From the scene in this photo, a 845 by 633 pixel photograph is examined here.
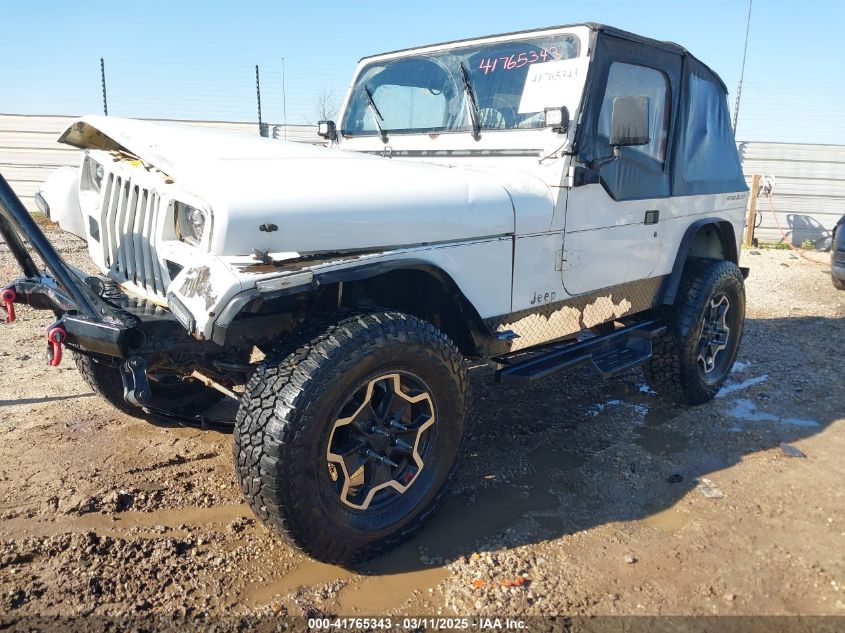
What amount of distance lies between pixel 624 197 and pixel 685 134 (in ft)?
3.07

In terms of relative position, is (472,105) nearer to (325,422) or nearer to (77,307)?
(325,422)

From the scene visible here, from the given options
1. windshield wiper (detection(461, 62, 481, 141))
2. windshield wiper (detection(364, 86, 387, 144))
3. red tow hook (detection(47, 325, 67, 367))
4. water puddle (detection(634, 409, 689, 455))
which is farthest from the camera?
windshield wiper (detection(364, 86, 387, 144))

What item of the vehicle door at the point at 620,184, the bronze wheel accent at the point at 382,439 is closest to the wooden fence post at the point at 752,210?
the vehicle door at the point at 620,184

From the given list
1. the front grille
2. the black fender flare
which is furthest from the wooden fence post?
the front grille

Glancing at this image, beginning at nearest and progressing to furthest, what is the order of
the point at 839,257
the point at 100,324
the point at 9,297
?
the point at 100,324 → the point at 9,297 → the point at 839,257

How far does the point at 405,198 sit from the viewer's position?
2707mm

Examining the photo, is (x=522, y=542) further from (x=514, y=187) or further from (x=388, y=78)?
(x=388, y=78)

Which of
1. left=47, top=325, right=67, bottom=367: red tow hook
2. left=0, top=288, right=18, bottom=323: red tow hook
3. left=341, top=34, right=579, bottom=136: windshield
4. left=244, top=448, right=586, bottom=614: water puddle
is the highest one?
left=341, top=34, right=579, bottom=136: windshield

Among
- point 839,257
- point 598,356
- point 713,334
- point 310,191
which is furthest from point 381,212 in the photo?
point 839,257

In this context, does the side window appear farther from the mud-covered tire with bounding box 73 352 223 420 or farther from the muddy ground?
the mud-covered tire with bounding box 73 352 223 420

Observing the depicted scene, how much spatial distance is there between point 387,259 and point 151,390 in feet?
→ 5.76

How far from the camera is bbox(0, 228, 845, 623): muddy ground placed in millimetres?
2520

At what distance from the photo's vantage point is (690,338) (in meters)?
4.35

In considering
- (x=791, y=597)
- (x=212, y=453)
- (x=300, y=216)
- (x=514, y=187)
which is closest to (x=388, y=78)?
(x=514, y=187)
